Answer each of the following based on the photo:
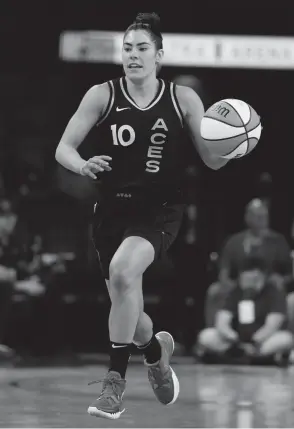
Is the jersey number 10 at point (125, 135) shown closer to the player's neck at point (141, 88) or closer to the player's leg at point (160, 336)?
the player's neck at point (141, 88)

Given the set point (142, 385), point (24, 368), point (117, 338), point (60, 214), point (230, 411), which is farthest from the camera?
point (60, 214)

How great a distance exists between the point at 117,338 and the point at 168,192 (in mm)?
888

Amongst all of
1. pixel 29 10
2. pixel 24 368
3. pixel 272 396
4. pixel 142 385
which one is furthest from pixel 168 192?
pixel 29 10

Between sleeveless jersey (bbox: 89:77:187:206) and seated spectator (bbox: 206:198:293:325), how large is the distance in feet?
16.9

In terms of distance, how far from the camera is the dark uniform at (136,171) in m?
6.04

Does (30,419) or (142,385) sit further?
(142,385)

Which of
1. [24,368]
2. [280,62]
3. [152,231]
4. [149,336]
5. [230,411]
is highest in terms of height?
[280,62]

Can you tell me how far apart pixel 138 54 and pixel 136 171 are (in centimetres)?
65

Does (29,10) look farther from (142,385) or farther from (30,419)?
(30,419)

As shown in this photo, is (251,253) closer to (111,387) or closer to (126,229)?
(126,229)

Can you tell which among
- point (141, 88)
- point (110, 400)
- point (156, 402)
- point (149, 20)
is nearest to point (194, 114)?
point (141, 88)

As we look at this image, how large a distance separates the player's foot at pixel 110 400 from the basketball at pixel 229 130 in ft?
4.60

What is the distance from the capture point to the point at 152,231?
6047 mm

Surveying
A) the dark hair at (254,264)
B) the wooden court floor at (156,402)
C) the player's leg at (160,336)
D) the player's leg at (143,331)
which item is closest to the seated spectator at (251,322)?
the dark hair at (254,264)
